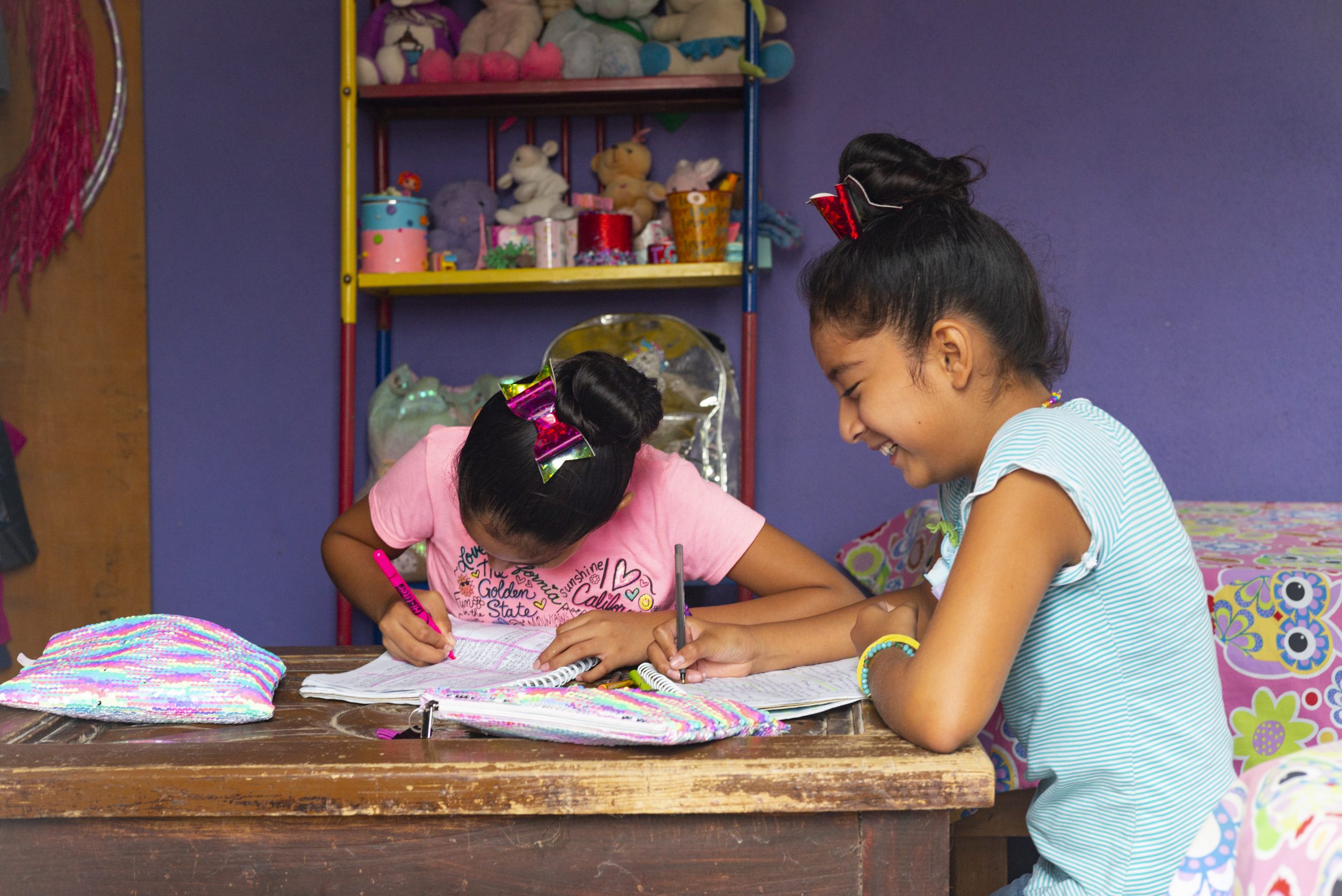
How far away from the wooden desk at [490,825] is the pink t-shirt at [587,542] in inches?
25.1

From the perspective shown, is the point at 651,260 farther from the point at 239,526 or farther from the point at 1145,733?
the point at 1145,733

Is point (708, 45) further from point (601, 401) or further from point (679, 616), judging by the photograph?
point (679, 616)

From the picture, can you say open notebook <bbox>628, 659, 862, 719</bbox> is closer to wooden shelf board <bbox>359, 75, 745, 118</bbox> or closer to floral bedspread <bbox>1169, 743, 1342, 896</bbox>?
floral bedspread <bbox>1169, 743, 1342, 896</bbox>

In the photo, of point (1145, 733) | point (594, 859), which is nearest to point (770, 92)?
point (1145, 733)

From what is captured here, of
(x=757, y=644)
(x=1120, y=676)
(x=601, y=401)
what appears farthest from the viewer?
(x=601, y=401)

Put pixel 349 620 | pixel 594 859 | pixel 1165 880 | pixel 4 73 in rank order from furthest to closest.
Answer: pixel 349 620 → pixel 4 73 → pixel 1165 880 → pixel 594 859

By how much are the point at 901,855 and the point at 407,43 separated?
216 centimetres

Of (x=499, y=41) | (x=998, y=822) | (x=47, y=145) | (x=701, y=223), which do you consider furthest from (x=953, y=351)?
(x=47, y=145)

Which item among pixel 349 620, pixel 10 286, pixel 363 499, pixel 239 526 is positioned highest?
pixel 10 286

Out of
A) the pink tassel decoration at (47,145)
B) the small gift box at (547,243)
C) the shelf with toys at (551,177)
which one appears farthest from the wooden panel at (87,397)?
the small gift box at (547,243)

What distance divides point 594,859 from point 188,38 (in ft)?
8.16

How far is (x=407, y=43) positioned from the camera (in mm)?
2365

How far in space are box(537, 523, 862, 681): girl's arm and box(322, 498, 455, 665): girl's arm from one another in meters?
0.13

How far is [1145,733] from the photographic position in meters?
0.84
